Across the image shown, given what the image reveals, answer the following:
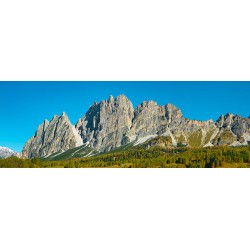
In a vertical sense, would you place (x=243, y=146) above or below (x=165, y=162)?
above
